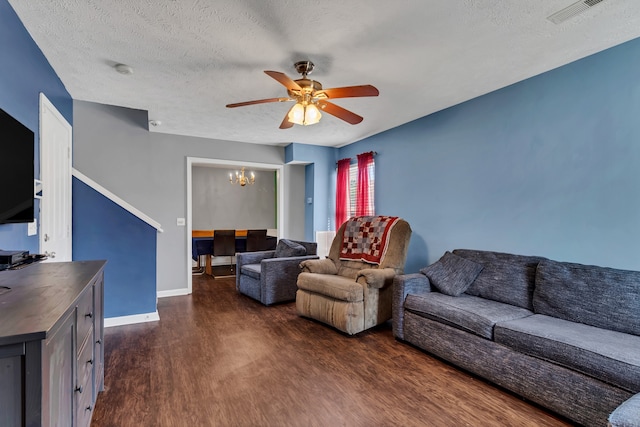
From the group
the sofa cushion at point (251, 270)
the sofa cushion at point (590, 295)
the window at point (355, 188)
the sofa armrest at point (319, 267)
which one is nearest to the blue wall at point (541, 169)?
the sofa cushion at point (590, 295)

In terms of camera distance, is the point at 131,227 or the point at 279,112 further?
the point at 279,112

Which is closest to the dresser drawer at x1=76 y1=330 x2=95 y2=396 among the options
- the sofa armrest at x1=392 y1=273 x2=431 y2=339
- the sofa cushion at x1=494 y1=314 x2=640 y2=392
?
the sofa armrest at x1=392 y1=273 x2=431 y2=339

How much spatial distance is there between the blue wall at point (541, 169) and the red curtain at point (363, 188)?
900 millimetres

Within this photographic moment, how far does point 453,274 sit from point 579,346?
3.97 ft

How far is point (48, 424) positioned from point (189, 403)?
131 centimetres

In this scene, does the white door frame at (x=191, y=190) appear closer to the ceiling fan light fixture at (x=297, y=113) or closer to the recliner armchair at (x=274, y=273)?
the recliner armchair at (x=274, y=273)

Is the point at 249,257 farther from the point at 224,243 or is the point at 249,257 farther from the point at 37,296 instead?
the point at 37,296

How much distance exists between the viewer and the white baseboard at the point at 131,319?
3.45 metres

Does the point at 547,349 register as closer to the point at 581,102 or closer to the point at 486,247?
the point at 486,247

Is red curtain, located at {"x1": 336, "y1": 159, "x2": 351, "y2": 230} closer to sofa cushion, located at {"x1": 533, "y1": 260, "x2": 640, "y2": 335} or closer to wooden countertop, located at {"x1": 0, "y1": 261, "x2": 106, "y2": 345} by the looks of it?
sofa cushion, located at {"x1": 533, "y1": 260, "x2": 640, "y2": 335}

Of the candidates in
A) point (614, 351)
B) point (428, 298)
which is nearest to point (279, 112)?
point (428, 298)

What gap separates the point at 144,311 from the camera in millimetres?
3607

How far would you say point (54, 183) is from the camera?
274 centimetres

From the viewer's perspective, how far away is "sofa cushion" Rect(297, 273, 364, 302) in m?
3.18
